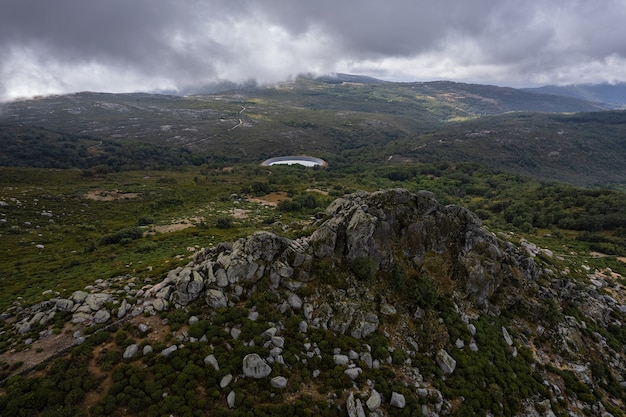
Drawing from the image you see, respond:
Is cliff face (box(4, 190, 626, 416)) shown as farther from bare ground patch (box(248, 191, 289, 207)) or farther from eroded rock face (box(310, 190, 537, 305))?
bare ground patch (box(248, 191, 289, 207))

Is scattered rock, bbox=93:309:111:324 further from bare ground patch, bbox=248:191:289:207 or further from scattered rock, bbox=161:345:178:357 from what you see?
bare ground patch, bbox=248:191:289:207

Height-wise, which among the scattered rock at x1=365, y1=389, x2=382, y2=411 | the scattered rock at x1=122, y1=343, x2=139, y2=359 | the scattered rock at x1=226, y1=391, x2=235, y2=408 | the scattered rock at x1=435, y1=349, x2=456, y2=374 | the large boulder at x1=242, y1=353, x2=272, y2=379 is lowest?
the scattered rock at x1=435, y1=349, x2=456, y2=374

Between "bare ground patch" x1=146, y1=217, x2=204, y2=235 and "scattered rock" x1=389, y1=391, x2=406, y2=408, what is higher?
"scattered rock" x1=389, y1=391, x2=406, y2=408

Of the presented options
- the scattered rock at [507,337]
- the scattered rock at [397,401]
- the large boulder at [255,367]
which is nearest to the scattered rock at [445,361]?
the scattered rock at [397,401]

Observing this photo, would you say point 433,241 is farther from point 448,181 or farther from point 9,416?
point 448,181

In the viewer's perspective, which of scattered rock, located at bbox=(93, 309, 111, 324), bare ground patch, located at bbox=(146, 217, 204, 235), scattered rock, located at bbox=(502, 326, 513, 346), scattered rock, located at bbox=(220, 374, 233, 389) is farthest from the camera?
bare ground patch, located at bbox=(146, 217, 204, 235)

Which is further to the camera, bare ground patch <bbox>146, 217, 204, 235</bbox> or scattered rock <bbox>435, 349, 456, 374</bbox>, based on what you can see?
bare ground patch <bbox>146, 217, 204, 235</bbox>

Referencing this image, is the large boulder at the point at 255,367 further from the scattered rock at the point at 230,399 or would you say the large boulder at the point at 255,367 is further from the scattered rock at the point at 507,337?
the scattered rock at the point at 507,337

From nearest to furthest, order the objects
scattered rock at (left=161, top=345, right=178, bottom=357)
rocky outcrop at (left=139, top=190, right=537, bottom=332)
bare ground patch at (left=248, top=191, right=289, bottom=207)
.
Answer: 1. scattered rock at (left=161, top=345, right=178, bottom=357)
2. rocky outcrop at (left=139, top=190, right=537, bottom=332)
3. bare ground patch at (left=248, top=191, right=289, bottom=207)

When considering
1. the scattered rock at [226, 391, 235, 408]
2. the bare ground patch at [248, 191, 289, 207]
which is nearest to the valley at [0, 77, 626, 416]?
the scattered rock at [226, 391, 235, 408]

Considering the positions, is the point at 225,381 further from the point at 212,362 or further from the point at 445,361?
the point at 445,361
